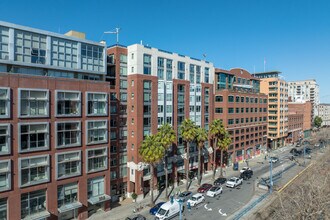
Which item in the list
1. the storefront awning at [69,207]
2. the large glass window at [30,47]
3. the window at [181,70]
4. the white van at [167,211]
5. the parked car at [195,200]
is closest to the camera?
the large glass window at [30,47]

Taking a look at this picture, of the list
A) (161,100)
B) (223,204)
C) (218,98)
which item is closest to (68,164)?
(161,100)

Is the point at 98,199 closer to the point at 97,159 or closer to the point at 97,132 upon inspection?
the point at 97,159

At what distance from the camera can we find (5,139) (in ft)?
105

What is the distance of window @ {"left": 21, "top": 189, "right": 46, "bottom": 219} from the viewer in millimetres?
33719

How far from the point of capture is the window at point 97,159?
4069cm

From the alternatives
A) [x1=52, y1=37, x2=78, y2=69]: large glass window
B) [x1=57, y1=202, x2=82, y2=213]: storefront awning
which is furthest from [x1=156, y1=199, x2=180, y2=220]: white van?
[x1=52, y1=37, x2=78, y2=69]: large glass window

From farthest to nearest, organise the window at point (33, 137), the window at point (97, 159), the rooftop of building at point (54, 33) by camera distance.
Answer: the window at point (97, 159), the window at point (33, 137), the rooftop of building at point (54, 33)

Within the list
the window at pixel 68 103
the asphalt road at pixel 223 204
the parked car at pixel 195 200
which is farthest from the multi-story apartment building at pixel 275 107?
the window at pixel 68 103

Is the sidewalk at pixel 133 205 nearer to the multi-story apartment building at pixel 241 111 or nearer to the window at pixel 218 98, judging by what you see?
the multi-story apartment building at pixel 241 111

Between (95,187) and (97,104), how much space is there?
14.4 meters

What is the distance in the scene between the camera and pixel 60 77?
37625mm

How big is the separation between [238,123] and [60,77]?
5793 cm

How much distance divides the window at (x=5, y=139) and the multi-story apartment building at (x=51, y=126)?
11 mm

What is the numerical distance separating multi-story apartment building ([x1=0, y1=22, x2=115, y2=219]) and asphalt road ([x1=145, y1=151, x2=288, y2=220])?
13690 millimetres
